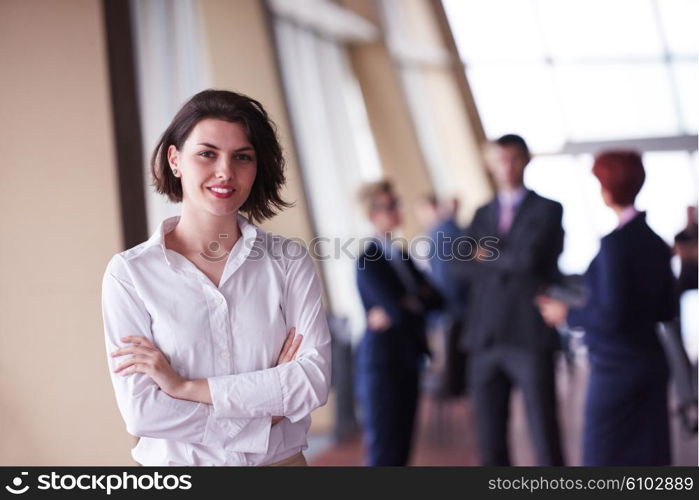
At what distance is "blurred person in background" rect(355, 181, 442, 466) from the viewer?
3.54m

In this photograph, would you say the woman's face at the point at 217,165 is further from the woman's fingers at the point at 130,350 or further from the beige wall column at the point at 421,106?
the beige wall column at the point at 421,106

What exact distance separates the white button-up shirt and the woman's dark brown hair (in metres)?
0.08

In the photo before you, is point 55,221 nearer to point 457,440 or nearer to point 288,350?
point 288,350

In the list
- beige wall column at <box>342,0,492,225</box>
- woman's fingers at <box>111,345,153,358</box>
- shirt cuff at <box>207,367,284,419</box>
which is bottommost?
shirt cuff at <box>207,367,284,419</box>

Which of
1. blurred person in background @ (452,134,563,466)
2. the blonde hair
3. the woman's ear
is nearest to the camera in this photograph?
the woman's ear

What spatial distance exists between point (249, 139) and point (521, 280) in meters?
1.83

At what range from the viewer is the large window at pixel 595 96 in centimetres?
315

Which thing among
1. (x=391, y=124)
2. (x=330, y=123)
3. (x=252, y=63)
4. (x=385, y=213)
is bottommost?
(x=385, y=213)

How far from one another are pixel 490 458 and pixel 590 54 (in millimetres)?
2167

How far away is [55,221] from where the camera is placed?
7.32 feet

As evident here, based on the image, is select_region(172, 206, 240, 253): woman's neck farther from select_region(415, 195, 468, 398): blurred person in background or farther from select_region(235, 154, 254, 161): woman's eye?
select_region(415, 195, 468, 398): blurred person in background

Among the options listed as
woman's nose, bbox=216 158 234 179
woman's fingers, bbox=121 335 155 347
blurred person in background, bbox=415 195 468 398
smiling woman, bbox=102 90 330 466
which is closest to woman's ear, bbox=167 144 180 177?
smiling woman, bbox=102 90 330 466

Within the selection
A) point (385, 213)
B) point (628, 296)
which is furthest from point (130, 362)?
point (385, 213)

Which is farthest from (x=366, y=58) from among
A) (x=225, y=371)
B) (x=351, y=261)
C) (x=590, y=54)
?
(x=225, y=371)
